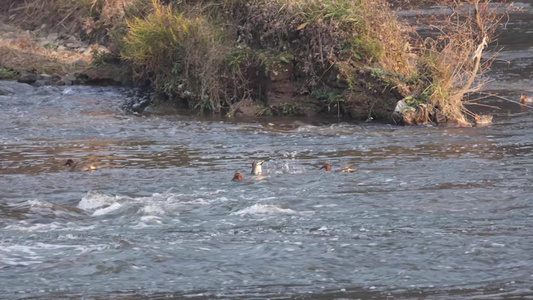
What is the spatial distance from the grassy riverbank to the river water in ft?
2.90

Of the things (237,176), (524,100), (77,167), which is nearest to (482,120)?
(524,100)

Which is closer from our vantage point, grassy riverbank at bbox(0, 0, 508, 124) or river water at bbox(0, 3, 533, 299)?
river water at bbox(0, 3, 533, 299)

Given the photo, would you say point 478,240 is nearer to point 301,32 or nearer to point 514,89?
point 301,32

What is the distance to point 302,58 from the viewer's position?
669 inches

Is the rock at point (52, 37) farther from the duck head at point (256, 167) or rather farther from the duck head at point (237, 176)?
the duck head at point (237, 176)

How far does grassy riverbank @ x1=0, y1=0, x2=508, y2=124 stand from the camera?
1590cm

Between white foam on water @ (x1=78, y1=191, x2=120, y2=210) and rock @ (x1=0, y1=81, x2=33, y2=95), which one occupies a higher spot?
rock @ (x1=0, y1=81, x2=33, y2=95)

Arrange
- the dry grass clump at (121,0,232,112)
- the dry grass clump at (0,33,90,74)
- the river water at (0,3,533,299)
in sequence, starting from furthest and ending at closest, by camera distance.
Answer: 1. the dry grass clump at (0,33,90,74)
2. the dry grass clump at (121,0,232,112)
3. the river water at (0,3,533,299)

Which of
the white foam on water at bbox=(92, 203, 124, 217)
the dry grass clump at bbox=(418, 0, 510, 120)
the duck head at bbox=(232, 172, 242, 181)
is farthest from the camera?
the dry grass clump at bbox=(418, 0, 510, 120)

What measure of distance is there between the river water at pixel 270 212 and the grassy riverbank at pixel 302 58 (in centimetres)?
88

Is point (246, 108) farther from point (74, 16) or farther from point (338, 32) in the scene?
point (74, 16)

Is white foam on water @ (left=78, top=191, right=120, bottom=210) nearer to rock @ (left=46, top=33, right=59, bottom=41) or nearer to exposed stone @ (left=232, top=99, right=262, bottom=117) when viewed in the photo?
exposed stone @ (left=232, top=99, right=262, bottom=117)

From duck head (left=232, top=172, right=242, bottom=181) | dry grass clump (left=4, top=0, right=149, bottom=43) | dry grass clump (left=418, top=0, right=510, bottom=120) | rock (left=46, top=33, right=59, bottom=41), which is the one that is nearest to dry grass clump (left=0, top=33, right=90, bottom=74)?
rock (left=46, top=33, right=59, bottom=41)

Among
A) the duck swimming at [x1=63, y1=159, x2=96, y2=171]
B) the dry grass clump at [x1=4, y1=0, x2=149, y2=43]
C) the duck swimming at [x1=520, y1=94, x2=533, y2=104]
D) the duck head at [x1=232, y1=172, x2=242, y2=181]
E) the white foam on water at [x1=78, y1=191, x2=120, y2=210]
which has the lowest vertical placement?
the duck swimming at [x1=63, y1=159, x2=96, y2=171]
